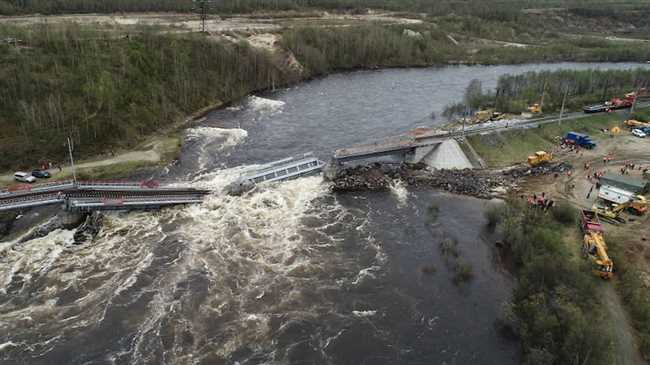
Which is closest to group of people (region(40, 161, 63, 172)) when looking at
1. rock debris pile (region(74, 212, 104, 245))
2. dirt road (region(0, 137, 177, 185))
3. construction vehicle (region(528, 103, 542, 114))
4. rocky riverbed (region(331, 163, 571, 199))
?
dirt road (region(0, 137, 177, 185))

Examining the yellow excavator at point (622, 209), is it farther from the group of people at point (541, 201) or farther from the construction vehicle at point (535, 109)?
the construction vehicle at point (535, 109)

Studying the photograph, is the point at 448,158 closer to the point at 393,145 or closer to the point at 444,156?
the point at 444,156

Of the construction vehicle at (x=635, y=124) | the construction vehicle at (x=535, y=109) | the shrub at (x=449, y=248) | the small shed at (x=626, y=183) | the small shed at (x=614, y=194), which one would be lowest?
the shrub at (x=449, y=248)

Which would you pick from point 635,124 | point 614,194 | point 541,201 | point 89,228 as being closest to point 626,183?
point 614,194

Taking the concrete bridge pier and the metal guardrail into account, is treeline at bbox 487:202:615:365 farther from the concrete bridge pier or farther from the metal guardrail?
the metal guardrail

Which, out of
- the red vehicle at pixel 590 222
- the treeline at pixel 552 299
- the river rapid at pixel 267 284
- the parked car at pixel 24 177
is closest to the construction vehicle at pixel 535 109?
→ the red vehicle at pixel 590 222

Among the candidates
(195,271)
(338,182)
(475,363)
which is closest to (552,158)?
(338,182)
